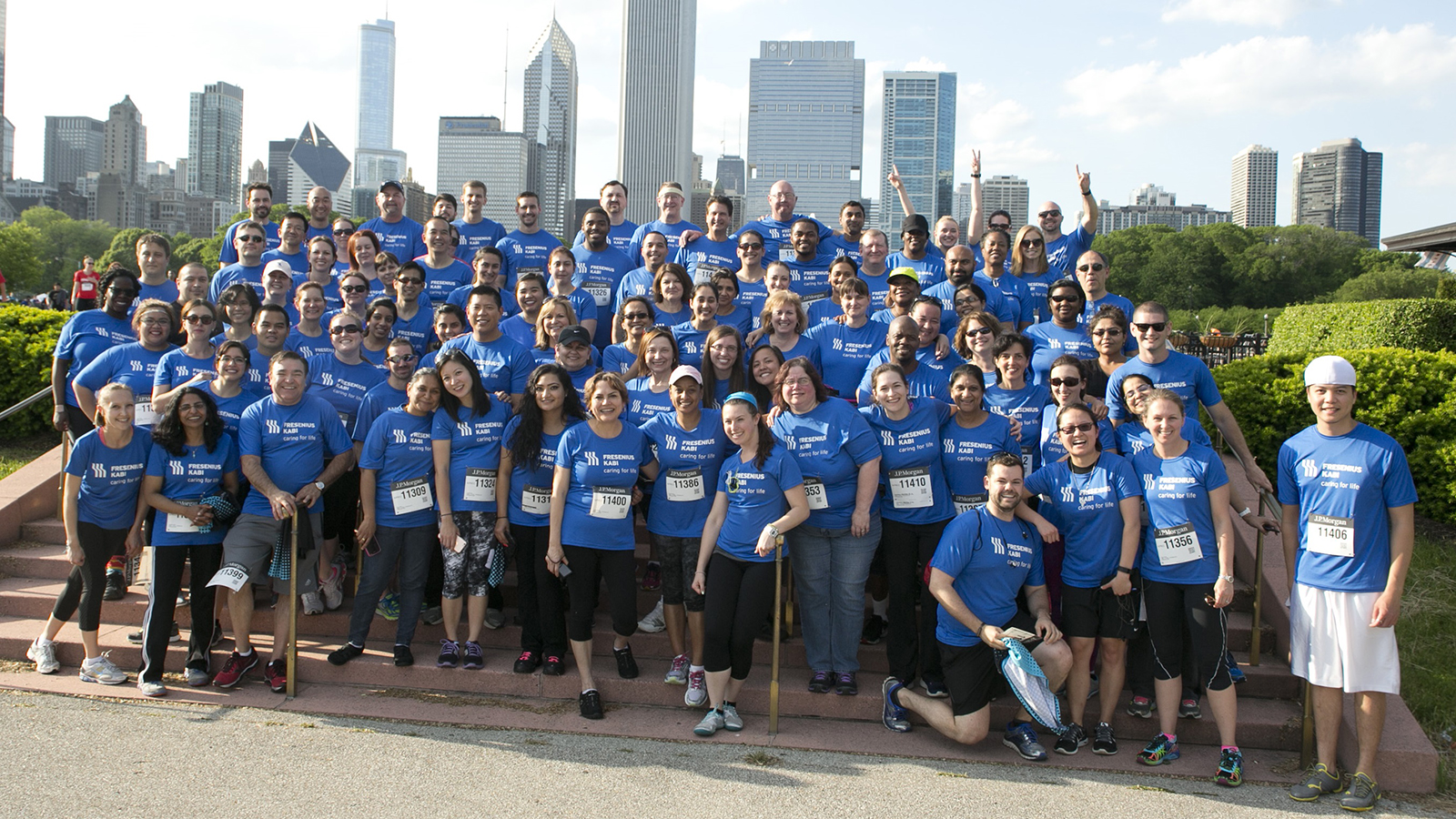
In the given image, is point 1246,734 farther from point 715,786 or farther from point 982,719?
point 715,786

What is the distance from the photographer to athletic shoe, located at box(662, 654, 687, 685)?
5766 mm

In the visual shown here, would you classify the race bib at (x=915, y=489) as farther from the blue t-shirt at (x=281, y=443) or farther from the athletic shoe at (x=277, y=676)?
the athletic shoe at (x=277, y=676)

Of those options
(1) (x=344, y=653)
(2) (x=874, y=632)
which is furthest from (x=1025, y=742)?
(1) (x=344, y=653)

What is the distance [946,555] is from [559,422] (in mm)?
2446

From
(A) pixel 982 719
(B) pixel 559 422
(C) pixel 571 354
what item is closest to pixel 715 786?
→ (A) pixel 982 719

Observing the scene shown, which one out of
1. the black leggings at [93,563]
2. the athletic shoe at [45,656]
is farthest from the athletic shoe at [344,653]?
the athletic shoe at [45,656]

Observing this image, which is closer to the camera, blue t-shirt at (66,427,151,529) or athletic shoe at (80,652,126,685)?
blue t-shirt at (66,427,151,529)

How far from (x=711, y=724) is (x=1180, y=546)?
8.88 ft

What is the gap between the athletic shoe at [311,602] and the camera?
6.48 meters

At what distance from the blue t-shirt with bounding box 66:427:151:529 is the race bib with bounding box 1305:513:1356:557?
259 inches

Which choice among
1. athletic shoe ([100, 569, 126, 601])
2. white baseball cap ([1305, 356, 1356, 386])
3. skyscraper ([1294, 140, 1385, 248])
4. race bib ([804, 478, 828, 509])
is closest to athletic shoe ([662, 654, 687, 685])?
race bib ([804, 478, 828, 509])

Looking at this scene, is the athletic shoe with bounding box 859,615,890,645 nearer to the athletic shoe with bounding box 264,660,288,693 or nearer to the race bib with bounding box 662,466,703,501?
the race bib with bounding box 662,466,703,501

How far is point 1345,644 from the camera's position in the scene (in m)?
4.79

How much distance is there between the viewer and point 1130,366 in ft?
19.8
